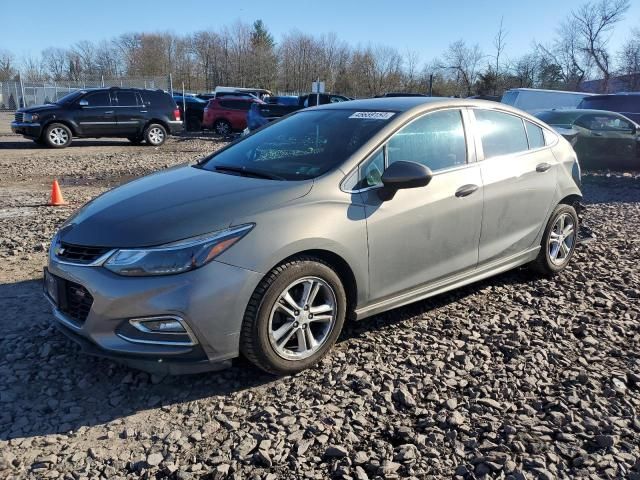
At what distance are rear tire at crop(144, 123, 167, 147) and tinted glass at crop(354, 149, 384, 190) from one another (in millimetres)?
15505

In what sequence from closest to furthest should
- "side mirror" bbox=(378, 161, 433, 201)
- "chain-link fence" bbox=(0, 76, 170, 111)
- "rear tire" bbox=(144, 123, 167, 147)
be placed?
"side mirror" bbox=(378, 161, 433, 201) < "rear tire" bbox=(144, 123, 167, 147) < "chain-link fence" bbox=(0, 76, 170, 111)

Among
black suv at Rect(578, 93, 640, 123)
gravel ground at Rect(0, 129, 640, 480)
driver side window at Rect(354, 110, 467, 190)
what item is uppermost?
black suv at Rect(578, 93, 640, 123)

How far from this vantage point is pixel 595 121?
12.0m

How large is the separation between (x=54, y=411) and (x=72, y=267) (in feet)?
2.59

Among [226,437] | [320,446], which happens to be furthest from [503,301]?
[226,437]

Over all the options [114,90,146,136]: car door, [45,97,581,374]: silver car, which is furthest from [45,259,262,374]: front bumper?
[114,90,146,136]: car door

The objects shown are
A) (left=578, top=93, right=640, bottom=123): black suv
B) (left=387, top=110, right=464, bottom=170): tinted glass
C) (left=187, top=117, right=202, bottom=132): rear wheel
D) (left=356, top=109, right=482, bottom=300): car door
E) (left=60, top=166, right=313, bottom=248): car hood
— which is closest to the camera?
(left=60, top=166, right=313, bottom=248): car hood

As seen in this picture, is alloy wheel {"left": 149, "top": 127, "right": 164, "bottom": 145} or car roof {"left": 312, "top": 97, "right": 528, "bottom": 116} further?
alloy wheel {"left": 149, "top": 127, "right": 164, "bottom": 145}

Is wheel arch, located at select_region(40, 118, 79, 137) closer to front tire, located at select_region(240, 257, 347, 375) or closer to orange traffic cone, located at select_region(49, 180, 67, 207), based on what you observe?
orange traffic cone, located at select_region(49, 180, 67, 207)

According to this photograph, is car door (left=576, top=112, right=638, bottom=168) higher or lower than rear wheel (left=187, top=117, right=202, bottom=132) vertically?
lower

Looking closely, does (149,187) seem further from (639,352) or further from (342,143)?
(639,352)

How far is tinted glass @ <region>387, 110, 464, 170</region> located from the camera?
3.78m

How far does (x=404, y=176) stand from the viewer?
3.41 metres

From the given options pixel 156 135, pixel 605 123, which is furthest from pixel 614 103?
pixel 156 135
